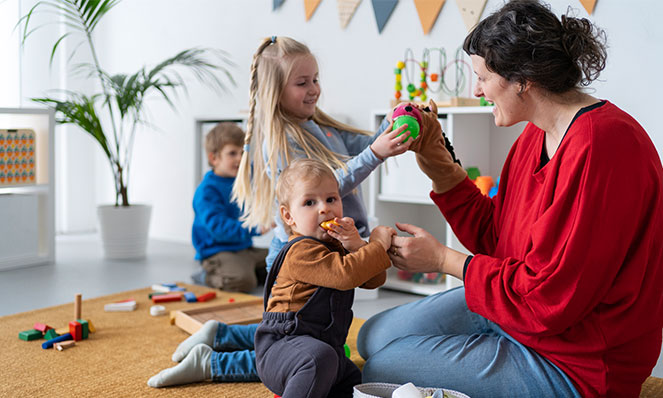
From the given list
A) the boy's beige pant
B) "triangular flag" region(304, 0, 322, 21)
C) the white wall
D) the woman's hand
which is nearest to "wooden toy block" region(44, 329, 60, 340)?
the boy's beige pant

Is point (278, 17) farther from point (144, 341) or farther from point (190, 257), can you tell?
point (144, 341)

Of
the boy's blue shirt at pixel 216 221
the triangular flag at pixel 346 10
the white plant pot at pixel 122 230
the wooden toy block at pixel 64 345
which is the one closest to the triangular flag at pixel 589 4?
the triangular flag at pixel 346 10

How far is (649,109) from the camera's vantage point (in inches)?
103

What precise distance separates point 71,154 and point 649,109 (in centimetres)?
411

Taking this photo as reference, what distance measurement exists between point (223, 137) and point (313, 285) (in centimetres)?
190

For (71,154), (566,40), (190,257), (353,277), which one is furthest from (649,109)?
(71,154)

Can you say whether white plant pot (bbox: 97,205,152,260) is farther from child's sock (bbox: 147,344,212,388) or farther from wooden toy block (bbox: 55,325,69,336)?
child's sock (bbox: 147,344,212,388)

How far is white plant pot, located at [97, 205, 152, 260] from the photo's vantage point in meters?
3.86

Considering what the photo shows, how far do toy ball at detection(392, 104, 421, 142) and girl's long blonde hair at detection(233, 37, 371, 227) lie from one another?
284mm

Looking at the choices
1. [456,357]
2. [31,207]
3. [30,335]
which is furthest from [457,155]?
[31,207]

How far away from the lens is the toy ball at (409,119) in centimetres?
164

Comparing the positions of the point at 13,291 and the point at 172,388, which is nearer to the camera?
the point at 172,388

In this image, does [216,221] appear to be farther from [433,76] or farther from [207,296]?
[433,76]

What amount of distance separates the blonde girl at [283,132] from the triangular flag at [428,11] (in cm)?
127
